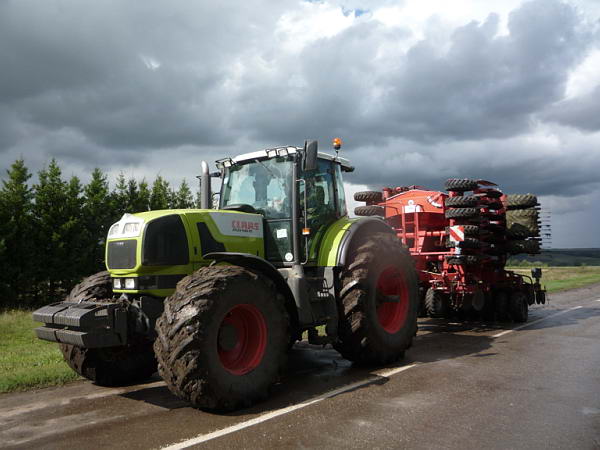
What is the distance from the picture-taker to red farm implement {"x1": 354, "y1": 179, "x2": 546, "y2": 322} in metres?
10.5

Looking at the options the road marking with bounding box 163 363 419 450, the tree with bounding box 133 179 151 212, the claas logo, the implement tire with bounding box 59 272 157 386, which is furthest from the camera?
the tree with bounding box 133 179 151 212

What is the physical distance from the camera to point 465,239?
34.0 ft

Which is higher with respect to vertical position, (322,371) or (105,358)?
(105,358)

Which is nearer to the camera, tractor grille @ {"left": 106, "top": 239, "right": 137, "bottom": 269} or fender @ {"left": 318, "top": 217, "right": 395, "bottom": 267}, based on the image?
tractor grille @ {"left": 106, "top": 239, "right": 137, "bottom": 269}

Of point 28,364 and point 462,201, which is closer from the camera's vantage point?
point 28,364

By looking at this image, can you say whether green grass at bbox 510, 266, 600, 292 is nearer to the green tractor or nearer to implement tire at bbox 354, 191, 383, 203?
implement tire at bbox 354, 191, 383, 203

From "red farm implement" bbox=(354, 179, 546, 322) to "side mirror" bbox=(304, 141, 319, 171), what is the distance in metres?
4.85

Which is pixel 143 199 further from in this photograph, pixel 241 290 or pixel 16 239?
pixel 241 290

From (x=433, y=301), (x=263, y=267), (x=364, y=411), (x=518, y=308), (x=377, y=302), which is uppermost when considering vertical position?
(x=263, y=267)

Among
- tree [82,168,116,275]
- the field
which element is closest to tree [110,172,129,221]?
tree [82,168,116,275]

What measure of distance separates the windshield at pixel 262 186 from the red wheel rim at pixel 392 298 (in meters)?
1.89

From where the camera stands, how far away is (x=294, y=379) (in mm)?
6508

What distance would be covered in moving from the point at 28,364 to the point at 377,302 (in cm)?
535

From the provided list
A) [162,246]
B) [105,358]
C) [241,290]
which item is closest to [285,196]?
[162,246]
